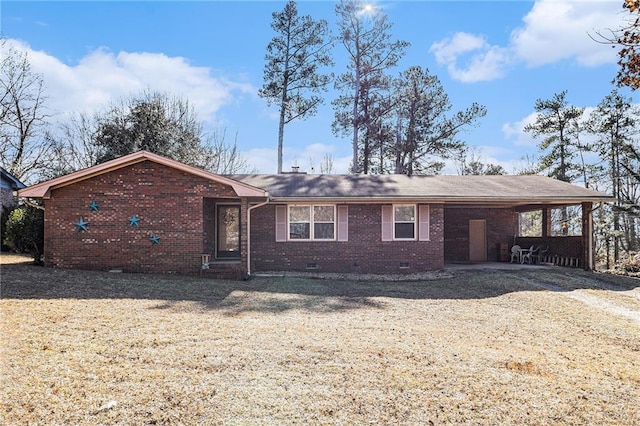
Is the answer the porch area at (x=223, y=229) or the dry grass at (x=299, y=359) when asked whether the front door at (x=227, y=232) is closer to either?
the porch area at (x=223, y=229)

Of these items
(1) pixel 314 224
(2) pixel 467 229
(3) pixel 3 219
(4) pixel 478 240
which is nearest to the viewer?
(1) pixel 314 224

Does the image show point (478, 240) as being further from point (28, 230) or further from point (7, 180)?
point (7, 180)

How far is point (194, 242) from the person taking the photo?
39.2ft

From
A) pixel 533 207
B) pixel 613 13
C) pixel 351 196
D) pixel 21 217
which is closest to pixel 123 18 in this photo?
pixel 21 217

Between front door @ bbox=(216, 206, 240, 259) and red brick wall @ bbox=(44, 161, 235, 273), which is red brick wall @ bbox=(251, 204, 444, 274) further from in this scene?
red brick wall @ bbox=(44, 161, 235, 273)

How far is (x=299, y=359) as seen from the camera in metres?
5.04

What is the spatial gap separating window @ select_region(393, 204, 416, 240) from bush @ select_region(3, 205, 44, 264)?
36.4 ft

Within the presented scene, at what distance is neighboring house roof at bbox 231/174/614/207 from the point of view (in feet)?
45.2

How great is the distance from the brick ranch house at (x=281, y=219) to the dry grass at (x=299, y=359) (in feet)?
8.37

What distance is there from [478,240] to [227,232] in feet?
35.6

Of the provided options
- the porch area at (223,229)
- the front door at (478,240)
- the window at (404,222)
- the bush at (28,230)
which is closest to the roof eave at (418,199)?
the window at (404,222)

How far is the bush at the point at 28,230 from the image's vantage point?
42.7 feet

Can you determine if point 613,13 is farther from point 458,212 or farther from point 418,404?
point 458,212

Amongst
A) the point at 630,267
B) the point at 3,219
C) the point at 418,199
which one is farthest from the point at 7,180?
the point at 630,267
